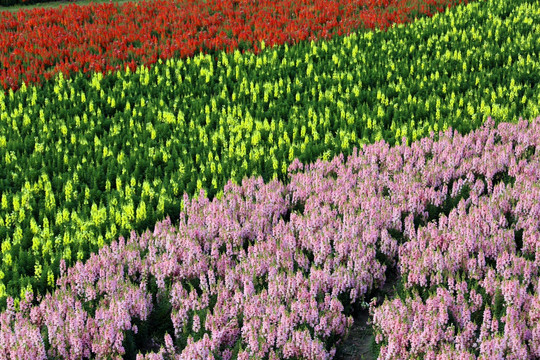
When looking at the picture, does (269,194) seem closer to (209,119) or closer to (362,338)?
(362,338)

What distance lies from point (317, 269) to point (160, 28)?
11374 millimetres

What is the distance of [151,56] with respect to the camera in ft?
44.0

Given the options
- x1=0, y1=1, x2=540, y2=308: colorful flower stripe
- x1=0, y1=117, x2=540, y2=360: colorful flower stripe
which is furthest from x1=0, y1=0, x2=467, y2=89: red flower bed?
x1=0, y1=117, x2=540, y2=360: colorful flower stripe

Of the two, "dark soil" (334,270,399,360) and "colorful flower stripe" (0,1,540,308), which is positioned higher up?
"colorful flower stripe" (0,1,540,308)

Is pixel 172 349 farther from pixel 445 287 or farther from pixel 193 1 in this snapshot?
pixel 193 1

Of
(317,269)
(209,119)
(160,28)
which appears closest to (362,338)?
(317,269)

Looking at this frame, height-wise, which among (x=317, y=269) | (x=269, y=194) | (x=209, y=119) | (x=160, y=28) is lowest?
(x=317, y=269)

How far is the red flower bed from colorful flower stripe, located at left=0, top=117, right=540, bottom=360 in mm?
6829

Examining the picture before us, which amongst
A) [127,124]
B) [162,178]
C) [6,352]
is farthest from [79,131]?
[6,352]

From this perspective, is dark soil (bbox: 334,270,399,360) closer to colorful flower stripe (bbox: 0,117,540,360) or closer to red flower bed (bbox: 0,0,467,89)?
colorful flower stripe (bbox: 0,117,540,360)

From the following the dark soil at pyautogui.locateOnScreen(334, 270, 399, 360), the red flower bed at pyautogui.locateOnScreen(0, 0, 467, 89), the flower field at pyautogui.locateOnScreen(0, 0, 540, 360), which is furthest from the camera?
the red flower bed at pyautogui.locateOnScreen(0, 0, 467, 89)

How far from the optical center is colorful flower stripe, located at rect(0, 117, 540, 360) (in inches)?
189

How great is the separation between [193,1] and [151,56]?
6.24 m

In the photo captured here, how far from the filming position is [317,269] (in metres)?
5.70
